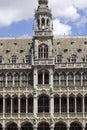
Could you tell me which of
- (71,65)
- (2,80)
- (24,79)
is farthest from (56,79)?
(2,80)

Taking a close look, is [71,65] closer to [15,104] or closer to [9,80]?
[9,80]

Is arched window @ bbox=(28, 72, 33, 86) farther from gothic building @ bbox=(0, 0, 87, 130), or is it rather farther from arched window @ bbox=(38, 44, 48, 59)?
arched window @ bbox=(38, 44, 48, 59)

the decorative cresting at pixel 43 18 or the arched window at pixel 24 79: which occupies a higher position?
the decorative cresting at pixel 43 18

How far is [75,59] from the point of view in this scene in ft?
387

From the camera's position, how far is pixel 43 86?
376 ft

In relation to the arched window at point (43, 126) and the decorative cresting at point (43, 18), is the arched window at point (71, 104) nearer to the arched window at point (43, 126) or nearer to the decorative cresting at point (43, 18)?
the arched window at point (43, 126)

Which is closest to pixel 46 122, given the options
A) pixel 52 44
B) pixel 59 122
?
pixel 59 122

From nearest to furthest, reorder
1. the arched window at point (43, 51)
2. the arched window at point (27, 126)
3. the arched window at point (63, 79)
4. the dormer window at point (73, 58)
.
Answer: the arched window at point (27, 126)
the arched window at point (63, 79)
the arched window at point (43, 51)
the dormer window at point (73, 58)

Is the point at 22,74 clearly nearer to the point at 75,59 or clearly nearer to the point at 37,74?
the point at 37,74

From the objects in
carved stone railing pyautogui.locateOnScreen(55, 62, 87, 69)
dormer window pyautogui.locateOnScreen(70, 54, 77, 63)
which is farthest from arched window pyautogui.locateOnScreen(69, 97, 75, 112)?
dormer window pyautogui.locateOnScreen(70, 54, 77, 63)

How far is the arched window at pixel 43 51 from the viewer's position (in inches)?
4584

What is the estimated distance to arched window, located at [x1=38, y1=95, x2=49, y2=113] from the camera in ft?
378

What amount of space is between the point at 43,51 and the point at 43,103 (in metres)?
11.2

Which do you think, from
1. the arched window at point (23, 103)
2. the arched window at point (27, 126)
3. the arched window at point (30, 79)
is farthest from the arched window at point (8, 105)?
the arched window at point (30, 79)
